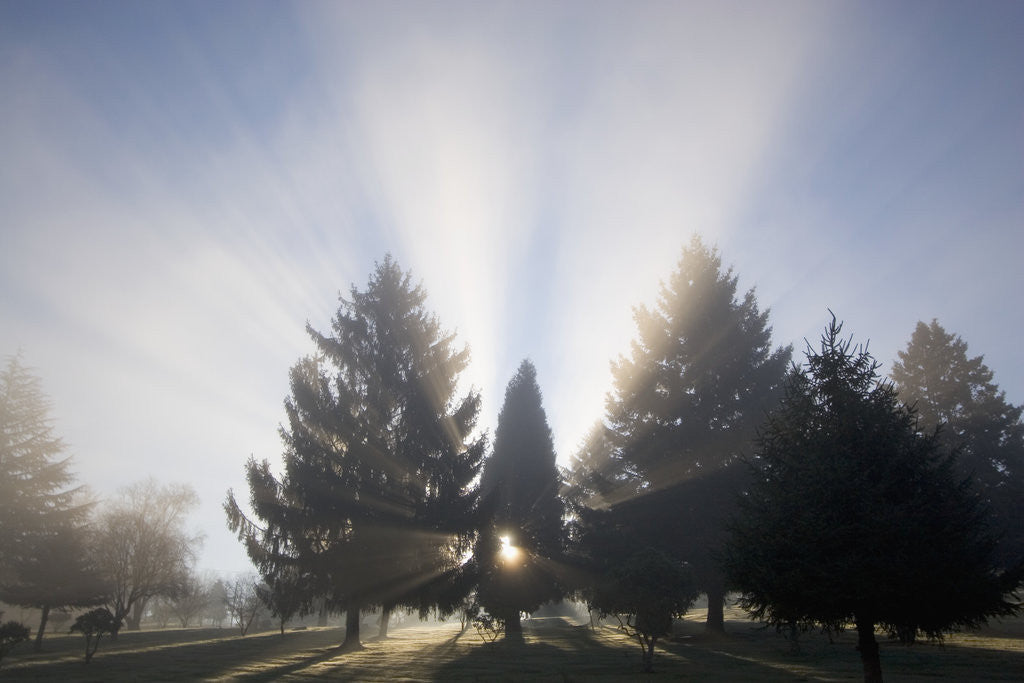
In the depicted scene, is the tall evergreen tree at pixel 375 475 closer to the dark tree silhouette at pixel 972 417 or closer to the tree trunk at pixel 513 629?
the tree trunk at pixel 513 629

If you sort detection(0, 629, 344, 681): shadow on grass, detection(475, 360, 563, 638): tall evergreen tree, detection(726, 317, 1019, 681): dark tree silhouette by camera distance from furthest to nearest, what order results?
1. detection(475, 360, 563, 638): tall evergreen tree
2. detection(0, 629, 344, 681): shadow on grass
3. detection(726, 317, 1019, 681): dark tree silhouette

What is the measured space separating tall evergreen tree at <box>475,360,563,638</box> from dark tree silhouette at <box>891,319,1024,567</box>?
2130cm

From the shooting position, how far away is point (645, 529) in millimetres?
27281

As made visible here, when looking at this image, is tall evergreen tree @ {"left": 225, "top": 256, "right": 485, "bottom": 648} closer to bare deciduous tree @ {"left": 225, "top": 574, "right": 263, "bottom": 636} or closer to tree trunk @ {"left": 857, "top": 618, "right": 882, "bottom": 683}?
bare deciduous tree @ {"left": 225, "top": 574, "right": 263, "bottom": 636}

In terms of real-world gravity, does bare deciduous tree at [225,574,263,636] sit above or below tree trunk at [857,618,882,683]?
below

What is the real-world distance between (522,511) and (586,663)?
15.2 meters

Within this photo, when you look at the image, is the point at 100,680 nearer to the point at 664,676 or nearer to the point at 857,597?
the point at 664,676

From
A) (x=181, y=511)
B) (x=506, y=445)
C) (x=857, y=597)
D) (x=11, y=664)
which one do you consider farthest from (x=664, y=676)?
(x=181, y=511)

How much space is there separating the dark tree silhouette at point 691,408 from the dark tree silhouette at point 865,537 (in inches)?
535

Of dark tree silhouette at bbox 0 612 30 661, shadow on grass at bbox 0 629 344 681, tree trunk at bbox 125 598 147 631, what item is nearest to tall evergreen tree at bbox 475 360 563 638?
shadow on grass at bbox 0 629 344 681

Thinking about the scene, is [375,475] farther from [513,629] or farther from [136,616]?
[136,616]

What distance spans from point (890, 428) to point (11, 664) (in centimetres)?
3147

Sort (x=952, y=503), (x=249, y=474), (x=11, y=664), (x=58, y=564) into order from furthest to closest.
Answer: (x=58, y=564) < (x=249, y=474) < (x=11, y=664) < (x=952, y=503)

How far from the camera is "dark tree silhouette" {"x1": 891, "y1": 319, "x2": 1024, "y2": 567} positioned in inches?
1142
